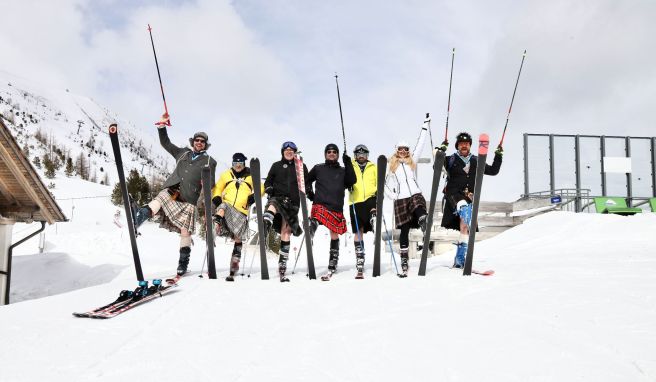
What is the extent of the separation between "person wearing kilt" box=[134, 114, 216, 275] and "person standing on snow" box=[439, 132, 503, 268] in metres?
3.50

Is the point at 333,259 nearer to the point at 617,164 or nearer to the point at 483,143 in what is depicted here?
the point at 483,143

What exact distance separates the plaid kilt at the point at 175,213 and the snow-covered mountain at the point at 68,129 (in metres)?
56.8

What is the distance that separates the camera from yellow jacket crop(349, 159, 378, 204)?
21.4ft

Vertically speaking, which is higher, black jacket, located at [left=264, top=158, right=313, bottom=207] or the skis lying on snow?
black jacket, located at [left=264, top=158, right=313, bottom=207]

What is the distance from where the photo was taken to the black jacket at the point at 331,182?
253 inches

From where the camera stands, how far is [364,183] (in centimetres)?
655

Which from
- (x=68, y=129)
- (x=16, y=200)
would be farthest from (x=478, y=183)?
(x=68, y=129)

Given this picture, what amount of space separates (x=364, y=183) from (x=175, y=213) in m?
2.83

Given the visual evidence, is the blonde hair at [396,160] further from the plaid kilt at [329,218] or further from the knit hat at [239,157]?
the knit hat at [239,157]

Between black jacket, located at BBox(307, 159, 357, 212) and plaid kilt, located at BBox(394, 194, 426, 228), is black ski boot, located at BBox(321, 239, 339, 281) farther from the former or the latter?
plaid kilt, located at BBox(394, 194, 426, 228)

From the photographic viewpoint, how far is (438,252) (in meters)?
16.6

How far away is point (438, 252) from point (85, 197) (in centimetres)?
3122

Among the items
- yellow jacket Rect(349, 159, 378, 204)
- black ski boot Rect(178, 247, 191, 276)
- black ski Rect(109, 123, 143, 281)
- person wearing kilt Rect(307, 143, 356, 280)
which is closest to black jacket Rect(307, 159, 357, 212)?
person wearing kilt Rect(307, 143, 356, 280)

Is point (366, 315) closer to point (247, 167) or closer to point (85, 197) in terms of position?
point (247, 167)
